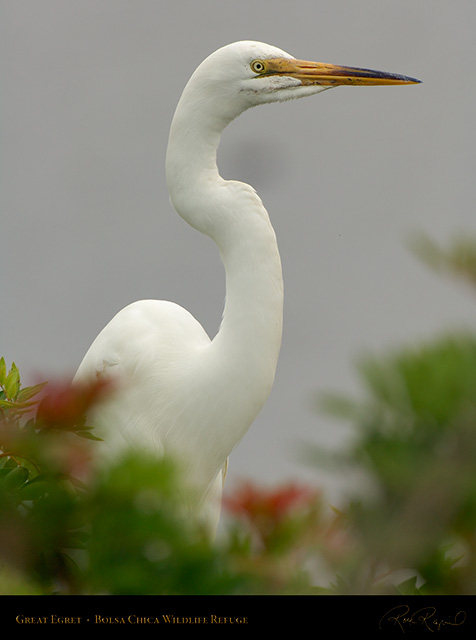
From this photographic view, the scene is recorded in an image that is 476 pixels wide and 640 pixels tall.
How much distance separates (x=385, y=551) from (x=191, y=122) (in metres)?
1.03

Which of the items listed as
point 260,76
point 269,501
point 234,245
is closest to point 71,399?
point 269,501

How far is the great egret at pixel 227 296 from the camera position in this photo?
1.15 meters

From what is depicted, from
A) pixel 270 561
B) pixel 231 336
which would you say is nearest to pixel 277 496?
pixel 270 561

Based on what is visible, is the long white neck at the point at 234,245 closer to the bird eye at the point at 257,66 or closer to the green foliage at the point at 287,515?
the bird eye at the point at 257,66

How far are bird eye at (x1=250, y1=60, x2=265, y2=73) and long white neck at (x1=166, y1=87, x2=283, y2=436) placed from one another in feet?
0.26

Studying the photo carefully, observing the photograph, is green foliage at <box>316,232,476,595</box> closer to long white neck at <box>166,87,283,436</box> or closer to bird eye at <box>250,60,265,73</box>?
long white neck at <box>166,87,283,436</box>

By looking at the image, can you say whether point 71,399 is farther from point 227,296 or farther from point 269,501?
point 227,296

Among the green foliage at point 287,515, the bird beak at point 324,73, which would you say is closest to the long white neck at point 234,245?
the bird beak at point 324,73

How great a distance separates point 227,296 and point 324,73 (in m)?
0.39

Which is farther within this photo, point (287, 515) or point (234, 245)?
point (234, 245)

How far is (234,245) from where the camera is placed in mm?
1146

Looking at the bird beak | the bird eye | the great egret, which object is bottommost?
the great egret

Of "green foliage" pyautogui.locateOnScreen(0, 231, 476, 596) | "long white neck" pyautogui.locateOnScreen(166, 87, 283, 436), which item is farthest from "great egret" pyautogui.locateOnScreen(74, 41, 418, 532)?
"green foliage" pyautogui.locateOnScreen(0, 231, 476, 596)

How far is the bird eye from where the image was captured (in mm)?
1194
